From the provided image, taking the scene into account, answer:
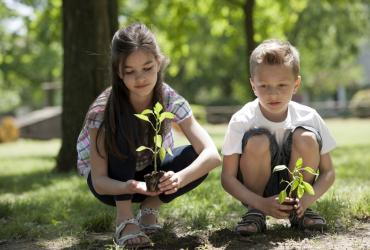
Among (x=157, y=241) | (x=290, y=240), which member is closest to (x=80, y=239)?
(x=157, y=241)

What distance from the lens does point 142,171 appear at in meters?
3.21

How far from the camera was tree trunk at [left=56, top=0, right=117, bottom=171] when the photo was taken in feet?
21.8

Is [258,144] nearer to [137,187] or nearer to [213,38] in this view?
[137,187]

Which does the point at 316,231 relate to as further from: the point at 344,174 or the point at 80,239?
the point at 344,174

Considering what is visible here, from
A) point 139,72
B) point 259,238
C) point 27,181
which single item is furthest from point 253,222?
point 27,181

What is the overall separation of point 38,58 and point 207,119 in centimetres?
933

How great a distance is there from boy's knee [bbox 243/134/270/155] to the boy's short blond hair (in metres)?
0.38

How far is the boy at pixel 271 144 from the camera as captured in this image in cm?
293

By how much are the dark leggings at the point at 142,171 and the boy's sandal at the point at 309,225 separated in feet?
1.87

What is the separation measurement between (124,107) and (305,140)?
1013mm

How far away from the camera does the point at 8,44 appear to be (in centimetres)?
2709

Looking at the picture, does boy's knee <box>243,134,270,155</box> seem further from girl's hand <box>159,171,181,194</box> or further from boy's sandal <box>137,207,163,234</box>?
boy's sandal <box>137,207,163,234</box>

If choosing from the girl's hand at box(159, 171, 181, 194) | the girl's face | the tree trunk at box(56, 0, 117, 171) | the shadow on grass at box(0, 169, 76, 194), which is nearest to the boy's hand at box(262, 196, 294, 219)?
the girl's hand at box(159, 171, 181, 194)

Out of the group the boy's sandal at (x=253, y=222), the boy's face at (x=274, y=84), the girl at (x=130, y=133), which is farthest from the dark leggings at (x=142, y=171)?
the boy's face at (x=274, y=84)
